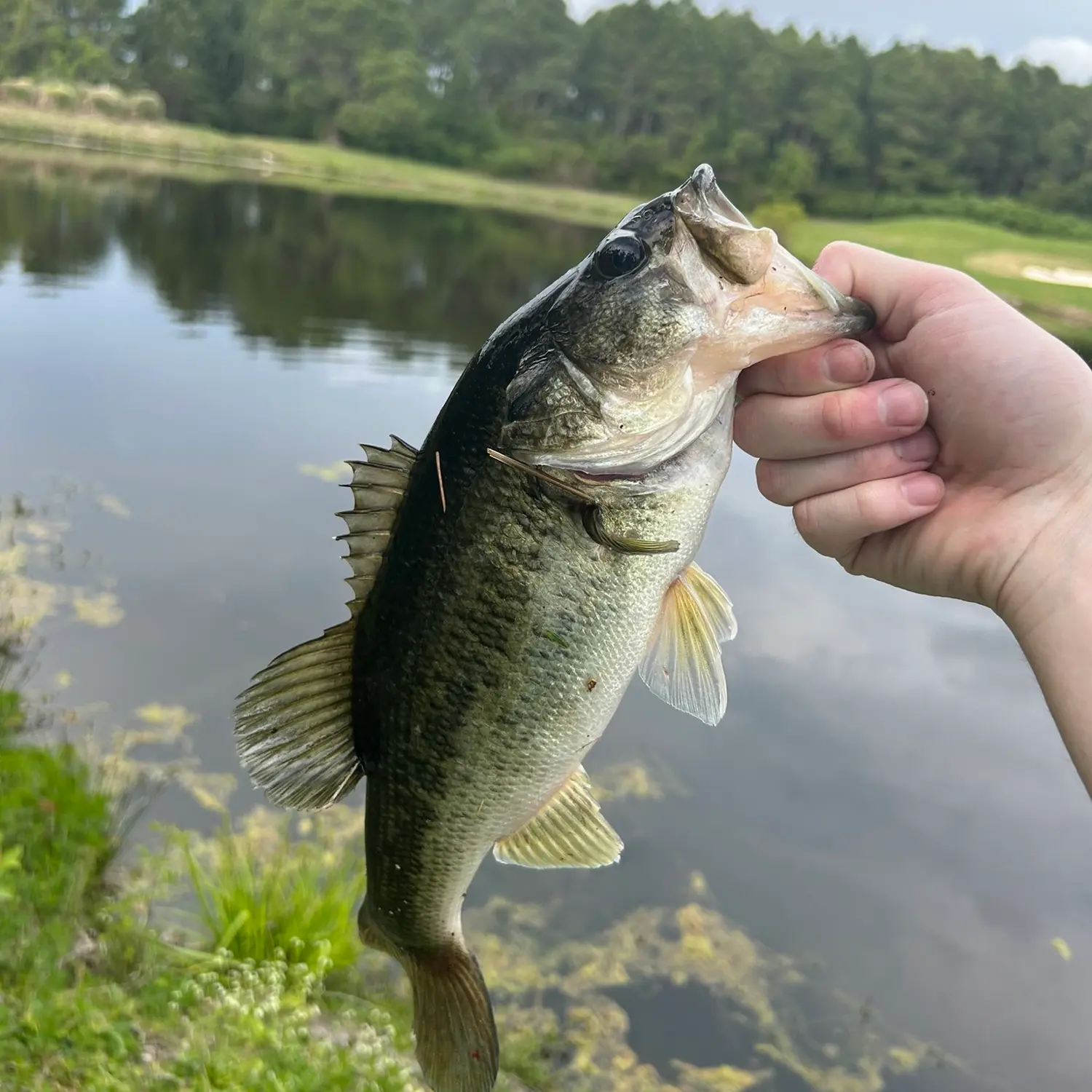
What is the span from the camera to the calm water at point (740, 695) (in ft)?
16.8

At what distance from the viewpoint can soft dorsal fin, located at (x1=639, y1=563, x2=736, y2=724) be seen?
5.62 feet

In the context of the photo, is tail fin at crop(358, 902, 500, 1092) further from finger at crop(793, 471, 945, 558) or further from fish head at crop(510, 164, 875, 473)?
finger at crop(793, 471, 945, 558)

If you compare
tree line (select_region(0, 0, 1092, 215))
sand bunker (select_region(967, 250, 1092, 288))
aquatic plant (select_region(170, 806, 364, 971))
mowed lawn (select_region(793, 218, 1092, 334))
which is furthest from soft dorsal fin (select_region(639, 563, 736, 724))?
tree line (select_region(0, 0, 1092, 215))

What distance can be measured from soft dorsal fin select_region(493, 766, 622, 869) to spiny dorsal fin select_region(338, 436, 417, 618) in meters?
0.55

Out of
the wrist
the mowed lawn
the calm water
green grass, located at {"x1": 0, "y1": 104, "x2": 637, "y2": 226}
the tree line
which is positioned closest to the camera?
A: the wrist

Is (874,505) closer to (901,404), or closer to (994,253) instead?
(901,404)

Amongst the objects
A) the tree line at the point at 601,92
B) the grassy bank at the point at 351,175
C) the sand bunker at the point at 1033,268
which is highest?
the tree line at the point at 601,92

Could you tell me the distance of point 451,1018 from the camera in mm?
1797

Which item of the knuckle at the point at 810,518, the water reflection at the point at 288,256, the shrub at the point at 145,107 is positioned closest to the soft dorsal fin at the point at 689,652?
the knuckle at the point at 810,518

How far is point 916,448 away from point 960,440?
105 millimetres

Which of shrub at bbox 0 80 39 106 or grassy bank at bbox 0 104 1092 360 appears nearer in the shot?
grassy bank at bbox 0 104 1092 360

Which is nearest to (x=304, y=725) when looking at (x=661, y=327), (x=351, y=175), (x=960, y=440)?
(x=661, y=327)

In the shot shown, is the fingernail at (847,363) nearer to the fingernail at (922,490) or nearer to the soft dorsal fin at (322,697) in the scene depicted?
the fingernail at (922,490)

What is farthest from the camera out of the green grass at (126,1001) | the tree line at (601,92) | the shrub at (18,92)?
the shrub at (18,92)
